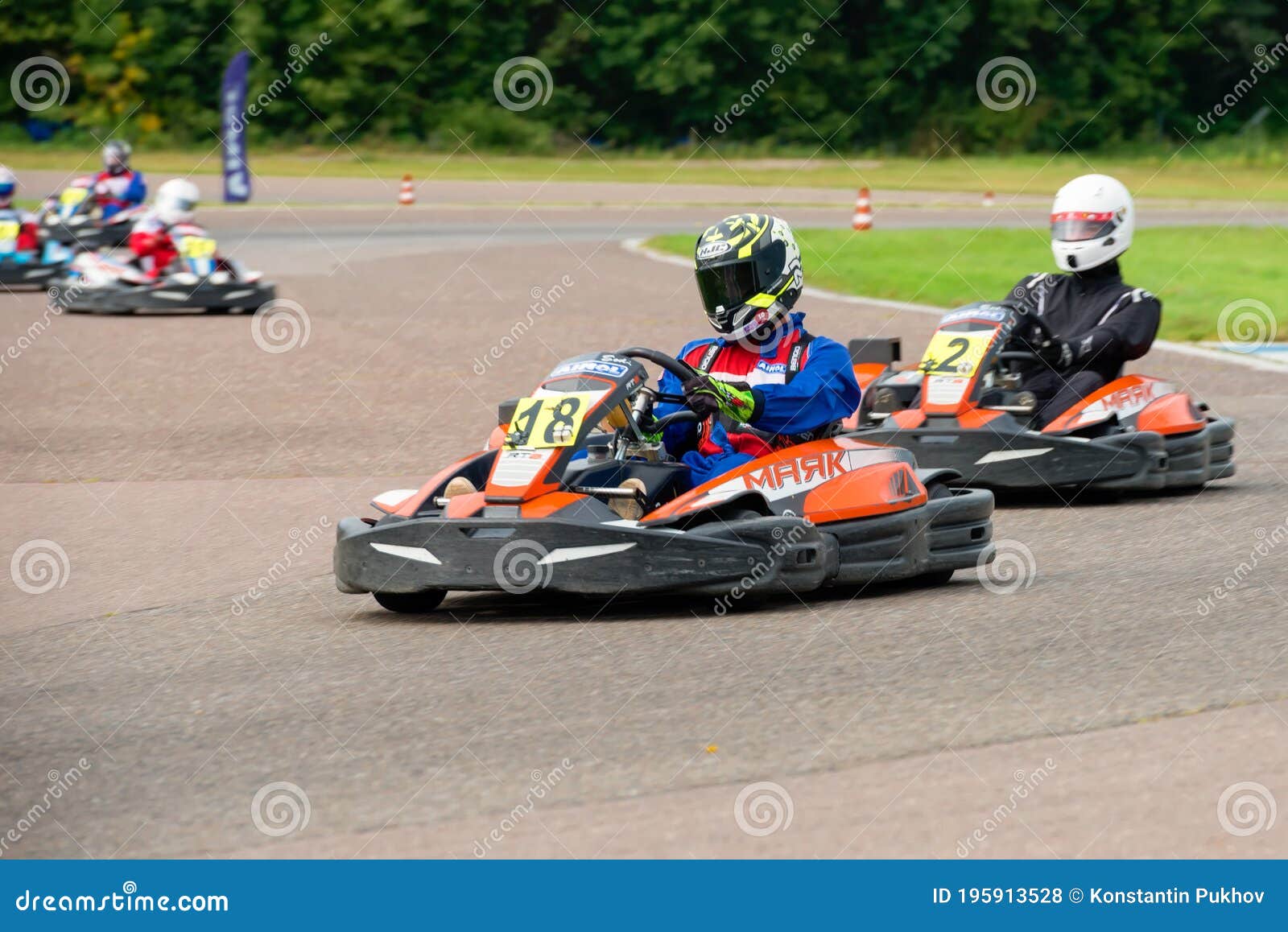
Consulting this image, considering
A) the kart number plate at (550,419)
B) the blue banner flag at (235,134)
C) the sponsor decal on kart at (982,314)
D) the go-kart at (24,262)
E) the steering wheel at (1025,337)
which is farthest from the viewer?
the blue banner flag at (235,134)

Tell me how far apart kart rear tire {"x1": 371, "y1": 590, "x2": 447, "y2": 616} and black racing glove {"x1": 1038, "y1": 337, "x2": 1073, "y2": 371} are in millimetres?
3454

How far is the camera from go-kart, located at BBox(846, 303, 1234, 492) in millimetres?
8086

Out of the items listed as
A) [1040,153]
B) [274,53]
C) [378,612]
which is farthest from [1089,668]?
[1040,153]

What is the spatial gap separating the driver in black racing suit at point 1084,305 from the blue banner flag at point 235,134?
25.0 m

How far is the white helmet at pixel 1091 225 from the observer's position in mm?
8773

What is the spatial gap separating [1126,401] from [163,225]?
10963mm

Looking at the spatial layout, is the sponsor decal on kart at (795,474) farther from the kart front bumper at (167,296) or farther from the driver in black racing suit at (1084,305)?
the kart front bumper at (167,296)

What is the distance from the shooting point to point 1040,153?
5244 cm

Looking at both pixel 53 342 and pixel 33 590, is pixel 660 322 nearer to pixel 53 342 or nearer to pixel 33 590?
pixel 53 342

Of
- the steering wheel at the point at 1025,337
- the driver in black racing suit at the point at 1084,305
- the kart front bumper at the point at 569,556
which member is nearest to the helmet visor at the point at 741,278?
the kart front bumper at the point at 569,556

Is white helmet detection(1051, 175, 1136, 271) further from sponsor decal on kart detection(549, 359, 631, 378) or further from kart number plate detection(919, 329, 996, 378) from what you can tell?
sponsor decal on kart detection(549, 359, 631, 378)

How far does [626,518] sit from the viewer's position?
592 centimetres

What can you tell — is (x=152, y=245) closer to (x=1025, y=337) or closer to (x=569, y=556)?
(x=1025, y=337)

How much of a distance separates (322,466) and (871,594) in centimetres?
401
